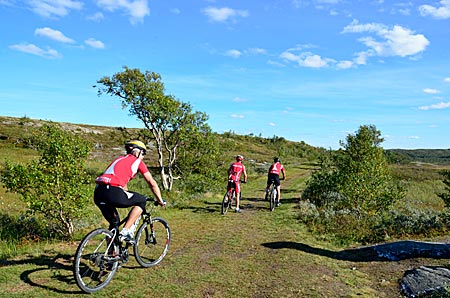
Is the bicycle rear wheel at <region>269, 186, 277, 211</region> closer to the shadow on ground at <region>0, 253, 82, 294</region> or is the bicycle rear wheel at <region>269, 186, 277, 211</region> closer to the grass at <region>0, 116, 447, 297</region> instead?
the grass at <region>0, 116, 447, 297</region>

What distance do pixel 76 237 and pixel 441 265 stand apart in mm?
10469

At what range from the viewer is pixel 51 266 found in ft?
24.9

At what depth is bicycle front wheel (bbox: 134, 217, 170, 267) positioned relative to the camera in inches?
328

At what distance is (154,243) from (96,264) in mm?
2206

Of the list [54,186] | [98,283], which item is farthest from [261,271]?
[54,186]

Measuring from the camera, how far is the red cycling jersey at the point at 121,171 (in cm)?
659

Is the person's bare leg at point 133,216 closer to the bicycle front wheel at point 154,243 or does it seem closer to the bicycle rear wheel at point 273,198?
the bicycle front wheel at point 154,243

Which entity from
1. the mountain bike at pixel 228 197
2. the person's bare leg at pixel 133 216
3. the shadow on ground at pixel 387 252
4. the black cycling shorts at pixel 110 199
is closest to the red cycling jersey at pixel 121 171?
the black cycling shorts at pixel 110 199

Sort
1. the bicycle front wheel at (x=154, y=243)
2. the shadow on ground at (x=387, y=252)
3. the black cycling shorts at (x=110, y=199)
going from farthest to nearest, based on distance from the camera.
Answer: the shadow on ground at (x=387, y=252) < the bicycle front wheel at (x=154, y=243) < the black cycling shorts at (x=110, y=199)

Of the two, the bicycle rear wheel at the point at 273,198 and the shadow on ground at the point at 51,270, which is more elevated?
the bicycle rear wheel at the point at 273,198

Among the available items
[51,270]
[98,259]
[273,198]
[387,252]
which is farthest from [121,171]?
[273,198]

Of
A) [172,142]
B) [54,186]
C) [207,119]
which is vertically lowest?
[54,186]

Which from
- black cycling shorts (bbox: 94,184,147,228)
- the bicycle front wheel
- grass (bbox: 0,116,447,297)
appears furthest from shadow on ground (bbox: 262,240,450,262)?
black cycling shorts (bbox: 94,184,147,228)

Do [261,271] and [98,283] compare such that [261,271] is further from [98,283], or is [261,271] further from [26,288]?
[26,288]
